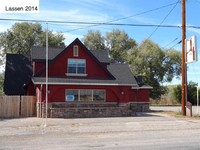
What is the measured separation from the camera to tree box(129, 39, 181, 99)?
195ft

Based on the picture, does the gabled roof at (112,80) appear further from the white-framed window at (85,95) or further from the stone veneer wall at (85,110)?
the stone veneer wall at (85,110)

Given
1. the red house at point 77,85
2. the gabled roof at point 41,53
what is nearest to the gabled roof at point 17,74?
the red house at point 77,85

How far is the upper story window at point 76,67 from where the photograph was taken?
32.9 metres

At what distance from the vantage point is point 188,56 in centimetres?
3036

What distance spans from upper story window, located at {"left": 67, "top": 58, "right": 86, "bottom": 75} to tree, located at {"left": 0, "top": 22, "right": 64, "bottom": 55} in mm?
29573

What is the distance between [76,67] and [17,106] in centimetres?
660

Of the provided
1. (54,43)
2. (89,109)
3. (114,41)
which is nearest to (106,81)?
(89,109)

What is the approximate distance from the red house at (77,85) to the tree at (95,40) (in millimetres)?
37683

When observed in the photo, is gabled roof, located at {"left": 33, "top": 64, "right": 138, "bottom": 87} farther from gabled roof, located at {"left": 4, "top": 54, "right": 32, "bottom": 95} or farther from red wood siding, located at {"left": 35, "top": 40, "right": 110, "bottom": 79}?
gabled roof, located at {"left": 4, "top": 54, "right": 32, "bottom": 95}

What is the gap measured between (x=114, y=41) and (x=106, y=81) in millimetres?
40642

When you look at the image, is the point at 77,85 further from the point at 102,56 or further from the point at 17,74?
the point at 17,74

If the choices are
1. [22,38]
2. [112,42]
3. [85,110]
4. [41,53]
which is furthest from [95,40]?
[85,110]

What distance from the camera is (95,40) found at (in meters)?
73.4

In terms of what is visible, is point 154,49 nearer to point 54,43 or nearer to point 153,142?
point 54,43
